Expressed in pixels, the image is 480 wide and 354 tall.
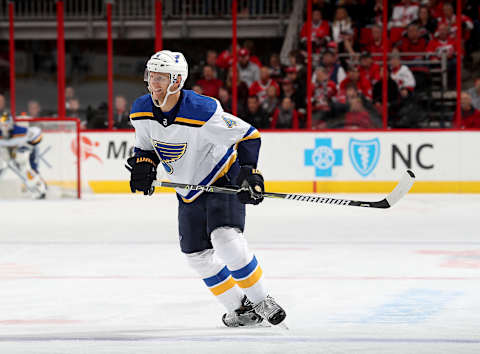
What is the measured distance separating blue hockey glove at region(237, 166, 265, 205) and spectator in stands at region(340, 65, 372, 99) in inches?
306

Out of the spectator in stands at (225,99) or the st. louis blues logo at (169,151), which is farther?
the spectator in stands at (225,99)

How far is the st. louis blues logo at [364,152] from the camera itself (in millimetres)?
10883

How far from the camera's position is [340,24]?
11.9 meters

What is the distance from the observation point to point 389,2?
12.1 m

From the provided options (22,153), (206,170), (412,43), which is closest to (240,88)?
(412,43)

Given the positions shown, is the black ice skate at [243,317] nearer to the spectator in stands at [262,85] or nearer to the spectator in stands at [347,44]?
the spectator in stands at [262,85]

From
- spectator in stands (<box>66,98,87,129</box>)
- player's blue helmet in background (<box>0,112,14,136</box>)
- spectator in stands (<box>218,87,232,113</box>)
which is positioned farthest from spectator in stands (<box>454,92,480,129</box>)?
player's blue helmet in background (<box>0,112,14,136</box>)

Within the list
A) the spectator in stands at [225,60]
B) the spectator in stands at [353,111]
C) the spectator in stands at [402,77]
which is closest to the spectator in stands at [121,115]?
the spectator in stands at [225,60]

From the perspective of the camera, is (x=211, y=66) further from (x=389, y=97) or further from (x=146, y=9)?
(x=146, y=9)

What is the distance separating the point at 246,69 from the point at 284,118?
35.3 inches

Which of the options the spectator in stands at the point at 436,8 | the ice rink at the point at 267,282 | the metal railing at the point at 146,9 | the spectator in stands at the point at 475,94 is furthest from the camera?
the metal railing at the point at 146,9

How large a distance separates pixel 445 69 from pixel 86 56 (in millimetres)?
5979

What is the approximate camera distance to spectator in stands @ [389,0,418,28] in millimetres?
11891

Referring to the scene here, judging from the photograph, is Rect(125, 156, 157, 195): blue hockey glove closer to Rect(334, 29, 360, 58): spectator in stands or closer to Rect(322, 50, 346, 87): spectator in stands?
Rect(322, 50, 346, 87): spectator in stands
